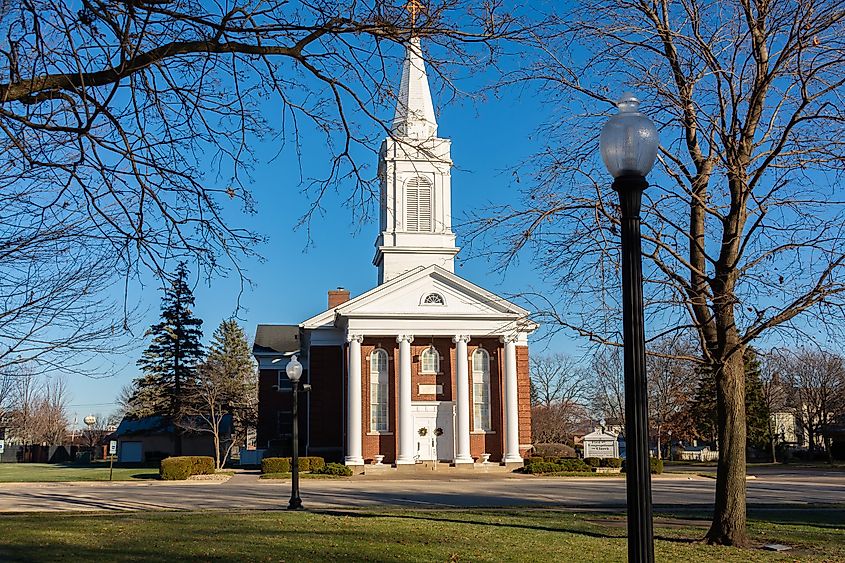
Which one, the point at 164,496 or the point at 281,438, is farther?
the point at 281,438

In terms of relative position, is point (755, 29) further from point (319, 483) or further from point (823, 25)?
point (319, 483)

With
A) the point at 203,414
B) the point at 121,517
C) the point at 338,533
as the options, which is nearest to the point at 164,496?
the point at 121,517

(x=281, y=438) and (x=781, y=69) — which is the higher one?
(x=781, y=69)

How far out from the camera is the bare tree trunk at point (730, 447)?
1387 cm

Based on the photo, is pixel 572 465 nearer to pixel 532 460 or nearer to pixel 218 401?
pixel 532 460

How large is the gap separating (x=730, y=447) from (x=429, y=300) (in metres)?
33.2

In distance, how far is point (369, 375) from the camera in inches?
1831

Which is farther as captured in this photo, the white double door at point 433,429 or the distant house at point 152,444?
the distant house at point 152,444

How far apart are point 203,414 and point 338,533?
130ft

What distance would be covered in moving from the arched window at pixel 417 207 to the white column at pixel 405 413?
28.7 ft

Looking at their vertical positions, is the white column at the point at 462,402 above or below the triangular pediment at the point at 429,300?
below

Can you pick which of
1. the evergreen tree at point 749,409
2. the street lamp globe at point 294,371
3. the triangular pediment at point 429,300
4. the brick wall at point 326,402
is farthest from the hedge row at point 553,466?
the street lamp globe at point 294,371

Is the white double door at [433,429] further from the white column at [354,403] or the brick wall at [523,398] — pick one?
the brick wall at [523,398]

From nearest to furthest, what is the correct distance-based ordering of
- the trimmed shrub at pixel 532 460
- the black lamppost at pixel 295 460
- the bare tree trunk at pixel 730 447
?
the bare tree trunk at pixel 730 447 < the black lamppost at pixel 295 460 < the trimmed shrub at pixel 532 460
